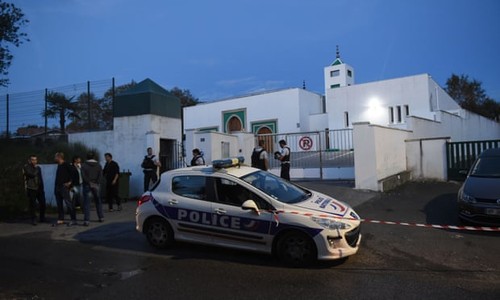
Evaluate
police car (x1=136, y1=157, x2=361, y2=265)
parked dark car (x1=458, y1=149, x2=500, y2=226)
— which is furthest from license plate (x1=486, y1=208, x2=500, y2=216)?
police car (x1=136, y1=157, x2=361, y2=265)

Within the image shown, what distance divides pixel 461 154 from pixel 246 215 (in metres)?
10.6

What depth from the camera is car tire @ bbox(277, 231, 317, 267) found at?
18.9 feet

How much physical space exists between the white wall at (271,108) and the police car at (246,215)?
25.7m

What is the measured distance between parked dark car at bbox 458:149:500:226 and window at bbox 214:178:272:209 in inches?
172

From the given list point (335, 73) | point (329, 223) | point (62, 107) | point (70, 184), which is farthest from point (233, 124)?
point (329, 223)

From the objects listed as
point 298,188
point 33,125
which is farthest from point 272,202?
point 33,125

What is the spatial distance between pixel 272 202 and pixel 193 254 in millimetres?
1768

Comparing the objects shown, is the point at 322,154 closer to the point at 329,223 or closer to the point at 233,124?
the point at 329,223

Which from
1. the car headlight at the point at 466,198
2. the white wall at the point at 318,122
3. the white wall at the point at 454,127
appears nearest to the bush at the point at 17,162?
the car headlight at the point at 466,198

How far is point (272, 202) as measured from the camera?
240 inches

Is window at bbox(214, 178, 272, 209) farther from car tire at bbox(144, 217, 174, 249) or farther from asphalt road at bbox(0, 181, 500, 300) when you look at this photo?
car tire at bbox(144, 217, 174, 249)

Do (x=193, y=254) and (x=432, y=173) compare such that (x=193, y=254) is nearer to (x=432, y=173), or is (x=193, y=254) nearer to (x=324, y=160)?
(x=324, y=160)

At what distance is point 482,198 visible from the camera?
7.55 meters

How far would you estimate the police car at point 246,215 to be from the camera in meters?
5.77
